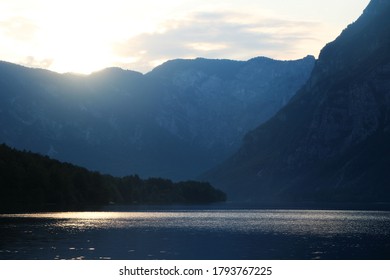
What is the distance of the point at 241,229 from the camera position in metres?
170

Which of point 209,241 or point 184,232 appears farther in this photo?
point 184,232

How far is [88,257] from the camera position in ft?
352

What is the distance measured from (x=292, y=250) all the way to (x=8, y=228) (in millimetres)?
60599

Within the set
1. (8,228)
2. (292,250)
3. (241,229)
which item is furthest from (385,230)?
(8,228)
